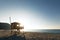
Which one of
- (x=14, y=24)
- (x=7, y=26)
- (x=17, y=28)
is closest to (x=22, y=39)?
(x=17, y=28)

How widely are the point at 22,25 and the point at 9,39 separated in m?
22.6

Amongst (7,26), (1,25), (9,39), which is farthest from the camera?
(7,26)

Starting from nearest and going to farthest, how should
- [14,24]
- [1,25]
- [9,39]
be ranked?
1. [9,39]
2. [14,24]
3. [1,25]

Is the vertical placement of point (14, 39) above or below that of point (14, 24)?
below

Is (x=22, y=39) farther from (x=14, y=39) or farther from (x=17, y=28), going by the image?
(x=17, y=28)

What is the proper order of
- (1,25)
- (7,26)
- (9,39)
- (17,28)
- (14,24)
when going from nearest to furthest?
(9,39)
(17,28)
(14,24)
(1,25)
(7,26)

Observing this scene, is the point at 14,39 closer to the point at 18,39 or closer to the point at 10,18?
the point at 18,39

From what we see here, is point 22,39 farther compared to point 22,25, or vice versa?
point 22,25

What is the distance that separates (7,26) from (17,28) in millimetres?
39959

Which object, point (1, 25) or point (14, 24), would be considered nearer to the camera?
point (14, 24)

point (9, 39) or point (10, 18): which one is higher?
point (10, 18)

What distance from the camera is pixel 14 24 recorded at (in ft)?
186

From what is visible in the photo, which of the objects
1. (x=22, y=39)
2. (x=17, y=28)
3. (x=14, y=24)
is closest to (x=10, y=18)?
(x=14, y=24)

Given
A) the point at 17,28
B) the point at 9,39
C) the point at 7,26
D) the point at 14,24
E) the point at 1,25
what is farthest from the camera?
the point at 7,26
